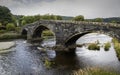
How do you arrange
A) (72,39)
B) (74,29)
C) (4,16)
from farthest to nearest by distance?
(4,16) < (72,39) < (74,29)

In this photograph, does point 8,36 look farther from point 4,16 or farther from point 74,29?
point 74,29

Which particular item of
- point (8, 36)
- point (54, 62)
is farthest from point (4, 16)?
point (54, 62)

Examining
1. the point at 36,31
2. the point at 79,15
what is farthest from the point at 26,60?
the point at 79,15

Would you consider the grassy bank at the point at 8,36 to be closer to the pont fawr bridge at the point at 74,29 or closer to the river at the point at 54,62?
the pont fawr bridge at the point at 74,29

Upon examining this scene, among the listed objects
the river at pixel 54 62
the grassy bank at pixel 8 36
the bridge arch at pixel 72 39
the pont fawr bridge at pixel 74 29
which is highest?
the pont fawr bridge at pixel 74 29

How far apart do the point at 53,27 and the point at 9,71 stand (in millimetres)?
41633

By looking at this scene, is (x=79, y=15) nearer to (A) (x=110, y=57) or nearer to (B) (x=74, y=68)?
(A) (x=110, y=57)

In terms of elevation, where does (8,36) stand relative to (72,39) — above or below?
below

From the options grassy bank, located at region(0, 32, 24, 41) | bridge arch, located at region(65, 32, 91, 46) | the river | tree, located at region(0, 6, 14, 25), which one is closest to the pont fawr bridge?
bridge arch, located at region(65, 32, 91, 46)

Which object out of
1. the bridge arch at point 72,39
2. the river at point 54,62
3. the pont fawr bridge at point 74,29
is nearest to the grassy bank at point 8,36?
the pont fawr bridge at point 74,29

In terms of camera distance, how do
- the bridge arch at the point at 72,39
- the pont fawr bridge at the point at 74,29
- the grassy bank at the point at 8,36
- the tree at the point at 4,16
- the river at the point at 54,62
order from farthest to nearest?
the tree at the point at 4,16 → the grassy bank at the point at 8,36 → the bridge arch at the point at 72,39 → the pont fawr bridge at the point at 74,29 → the river at the point at 54,62

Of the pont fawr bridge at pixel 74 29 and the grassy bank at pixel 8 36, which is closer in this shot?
the pont fawr bridge at pixel 74 29

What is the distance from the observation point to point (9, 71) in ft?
175

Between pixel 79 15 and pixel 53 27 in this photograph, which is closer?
pixel 53 27
